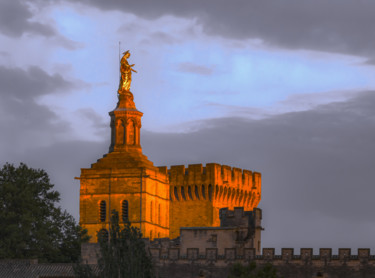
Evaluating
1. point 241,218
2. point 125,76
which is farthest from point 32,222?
point 125,76

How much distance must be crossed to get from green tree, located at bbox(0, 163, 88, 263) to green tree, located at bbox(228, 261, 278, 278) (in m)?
30.0

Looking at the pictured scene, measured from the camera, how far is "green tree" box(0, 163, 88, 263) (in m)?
118

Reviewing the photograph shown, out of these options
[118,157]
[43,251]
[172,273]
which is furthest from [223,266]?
[118,157]

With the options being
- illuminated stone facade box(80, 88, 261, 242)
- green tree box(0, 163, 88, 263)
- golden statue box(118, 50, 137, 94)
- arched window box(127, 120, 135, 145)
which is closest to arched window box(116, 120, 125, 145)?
illuminated stone facade box(80, 88, 261, 242)

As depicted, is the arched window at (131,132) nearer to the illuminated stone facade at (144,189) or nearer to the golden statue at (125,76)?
the illuminated stone facade at (144,189)

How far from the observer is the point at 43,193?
124 m

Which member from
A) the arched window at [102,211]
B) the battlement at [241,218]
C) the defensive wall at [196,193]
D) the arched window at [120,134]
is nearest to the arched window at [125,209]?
the arched window at [102,211]

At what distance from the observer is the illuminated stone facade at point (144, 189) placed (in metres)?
144

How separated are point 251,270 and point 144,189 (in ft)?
176

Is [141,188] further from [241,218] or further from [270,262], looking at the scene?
[270,262]

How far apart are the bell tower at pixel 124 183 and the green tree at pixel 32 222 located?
1849 centimetres

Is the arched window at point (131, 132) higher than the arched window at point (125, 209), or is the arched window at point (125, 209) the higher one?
the arched window at point (131, 132)

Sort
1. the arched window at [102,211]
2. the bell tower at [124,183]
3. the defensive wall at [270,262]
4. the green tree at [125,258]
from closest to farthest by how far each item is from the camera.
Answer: the green tree at [125,258]
the defensive wall at [270,262]
the bell tower at [124,183]
the arched window at [102,211]

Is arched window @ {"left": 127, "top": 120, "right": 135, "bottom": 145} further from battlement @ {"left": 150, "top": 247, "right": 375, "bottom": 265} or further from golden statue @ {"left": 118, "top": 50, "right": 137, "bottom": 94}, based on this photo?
battlement @ {"left": 150, "top": 247, "right": 375, "bottom": 265}
